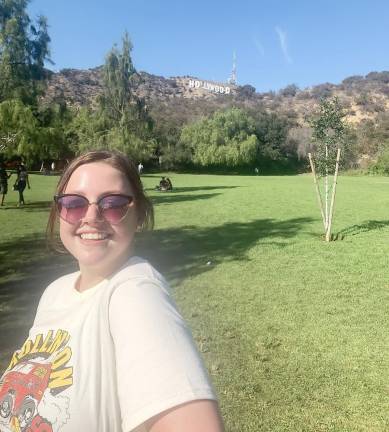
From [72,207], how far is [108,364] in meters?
0.69

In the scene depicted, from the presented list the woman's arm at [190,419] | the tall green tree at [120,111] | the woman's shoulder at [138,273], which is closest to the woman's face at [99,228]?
the woman's shoulder at [138,273]

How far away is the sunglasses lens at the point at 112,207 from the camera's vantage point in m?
1.56

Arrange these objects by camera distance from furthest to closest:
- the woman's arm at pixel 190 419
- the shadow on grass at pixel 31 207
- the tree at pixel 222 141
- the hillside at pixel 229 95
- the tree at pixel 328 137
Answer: the hillside at pixel 229 95
the tree at pixel 222 141
the shadow on grass at pixel 31 207
the tree at pixel 328 137
the woman's arm at pixel 190 419

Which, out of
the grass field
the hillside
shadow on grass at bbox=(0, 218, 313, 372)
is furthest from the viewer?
the hillside

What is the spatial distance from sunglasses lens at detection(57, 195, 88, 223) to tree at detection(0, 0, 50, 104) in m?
19.4

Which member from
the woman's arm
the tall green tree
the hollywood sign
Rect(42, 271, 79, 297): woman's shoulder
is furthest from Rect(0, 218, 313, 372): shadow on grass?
the hollywood sign

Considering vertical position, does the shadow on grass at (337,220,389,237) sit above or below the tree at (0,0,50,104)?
below

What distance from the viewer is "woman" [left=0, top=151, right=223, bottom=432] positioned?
101cm

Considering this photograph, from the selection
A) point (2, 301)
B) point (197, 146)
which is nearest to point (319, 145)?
point (2, 301)

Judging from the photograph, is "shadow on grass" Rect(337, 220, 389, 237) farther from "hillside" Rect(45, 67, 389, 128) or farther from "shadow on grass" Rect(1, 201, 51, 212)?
"hillside" Rect(45, 67, 389, 128)

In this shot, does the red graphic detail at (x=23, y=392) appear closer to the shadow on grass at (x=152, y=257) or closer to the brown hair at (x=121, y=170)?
the brown hair at (x=121, y=170)

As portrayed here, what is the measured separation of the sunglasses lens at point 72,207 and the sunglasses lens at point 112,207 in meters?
0.09

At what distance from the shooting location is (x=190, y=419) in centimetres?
99

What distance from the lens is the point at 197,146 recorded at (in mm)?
66062
